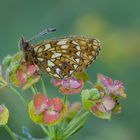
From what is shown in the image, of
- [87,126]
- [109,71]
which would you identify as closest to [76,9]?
[109,71]

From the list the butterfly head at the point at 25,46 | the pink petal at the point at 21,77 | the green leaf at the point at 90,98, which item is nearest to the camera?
the green leaf at the point at 90,98

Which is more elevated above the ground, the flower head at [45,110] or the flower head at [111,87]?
the flower head at [45,110]

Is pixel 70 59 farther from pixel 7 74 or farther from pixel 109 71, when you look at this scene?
pixel 109 71

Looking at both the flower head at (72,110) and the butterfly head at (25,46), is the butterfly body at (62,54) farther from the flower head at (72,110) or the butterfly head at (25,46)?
the flower head at (72,110)

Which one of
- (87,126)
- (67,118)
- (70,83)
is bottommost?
(87,126)

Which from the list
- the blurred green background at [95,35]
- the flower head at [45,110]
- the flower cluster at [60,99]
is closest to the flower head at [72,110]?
the flower cluster at [60,99]

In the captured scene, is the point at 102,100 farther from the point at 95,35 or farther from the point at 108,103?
the point at 95,35
